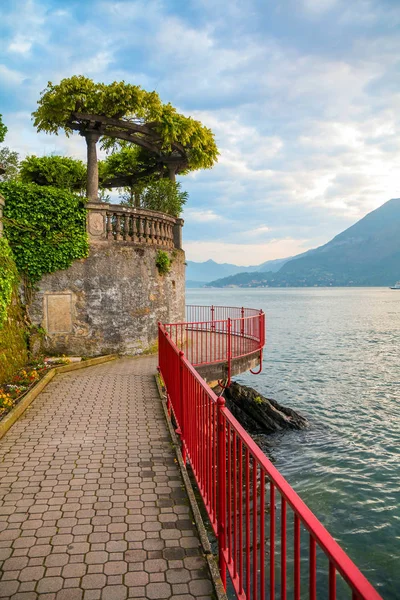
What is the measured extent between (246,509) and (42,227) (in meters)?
11.5

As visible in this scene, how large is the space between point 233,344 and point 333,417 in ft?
18.2

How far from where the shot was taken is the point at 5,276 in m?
10.1

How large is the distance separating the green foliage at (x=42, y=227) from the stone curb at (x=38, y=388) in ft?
9.99

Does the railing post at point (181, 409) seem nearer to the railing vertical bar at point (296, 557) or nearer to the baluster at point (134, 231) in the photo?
the railing vertical bar at point (296, 557)

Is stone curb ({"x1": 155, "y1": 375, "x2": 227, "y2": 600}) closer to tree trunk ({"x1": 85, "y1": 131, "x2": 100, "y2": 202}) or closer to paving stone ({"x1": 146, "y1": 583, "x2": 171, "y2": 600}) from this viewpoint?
paving stone ({"x1": 146, "y1": 583, "x2": 171, "y2": 600})

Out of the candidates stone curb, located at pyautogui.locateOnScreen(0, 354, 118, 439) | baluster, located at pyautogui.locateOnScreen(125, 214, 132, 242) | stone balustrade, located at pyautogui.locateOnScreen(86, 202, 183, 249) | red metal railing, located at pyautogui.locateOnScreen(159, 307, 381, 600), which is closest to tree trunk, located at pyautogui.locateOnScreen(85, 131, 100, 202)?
stone balustrade, located at pyautogui.locateOnScreen(86, 202, 183, 249)

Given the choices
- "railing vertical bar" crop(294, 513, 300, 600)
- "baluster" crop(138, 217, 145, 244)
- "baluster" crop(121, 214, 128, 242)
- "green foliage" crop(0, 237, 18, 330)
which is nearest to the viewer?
"railing vertical bar" crop(294, 513, 300, 600)

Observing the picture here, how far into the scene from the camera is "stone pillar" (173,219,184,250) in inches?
642

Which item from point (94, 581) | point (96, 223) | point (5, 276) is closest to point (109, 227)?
point (96, 223)

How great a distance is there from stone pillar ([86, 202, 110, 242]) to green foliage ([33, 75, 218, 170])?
299cm

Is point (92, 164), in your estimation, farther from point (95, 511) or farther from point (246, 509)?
point (246, 509)

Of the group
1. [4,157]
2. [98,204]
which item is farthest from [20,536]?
[4,157]

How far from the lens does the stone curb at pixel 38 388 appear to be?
726 centimetres

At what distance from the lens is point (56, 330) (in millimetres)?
13148
